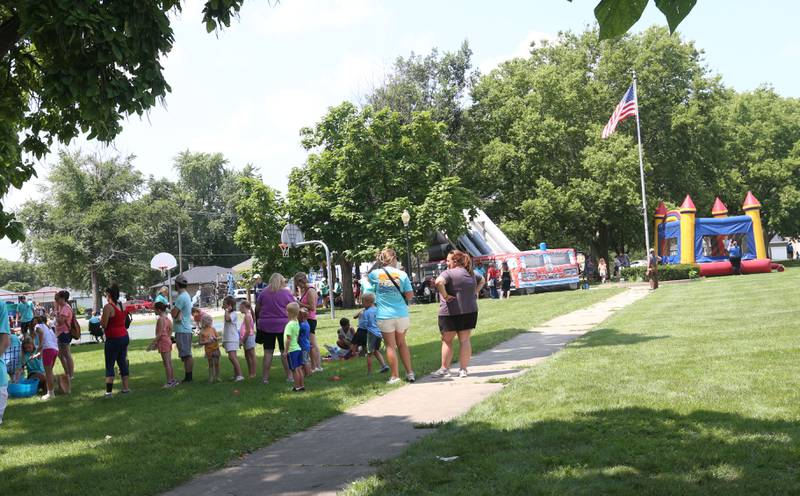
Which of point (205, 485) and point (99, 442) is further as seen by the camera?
point (99, 442)

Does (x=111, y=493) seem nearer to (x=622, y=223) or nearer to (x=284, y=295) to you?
(x=284, y=295)

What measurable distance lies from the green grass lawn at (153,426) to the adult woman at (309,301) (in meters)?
0.33

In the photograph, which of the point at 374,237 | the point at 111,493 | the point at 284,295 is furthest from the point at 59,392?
the point at 374,237

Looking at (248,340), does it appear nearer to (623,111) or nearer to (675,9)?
(675,9)

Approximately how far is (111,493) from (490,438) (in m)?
2.97

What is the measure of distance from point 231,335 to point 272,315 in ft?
4.27

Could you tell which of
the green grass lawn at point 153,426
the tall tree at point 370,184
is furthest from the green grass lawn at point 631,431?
the tall tree at point 370,184

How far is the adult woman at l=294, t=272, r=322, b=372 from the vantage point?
1215 centimetres

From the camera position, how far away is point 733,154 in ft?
185

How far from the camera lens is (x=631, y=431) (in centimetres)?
603

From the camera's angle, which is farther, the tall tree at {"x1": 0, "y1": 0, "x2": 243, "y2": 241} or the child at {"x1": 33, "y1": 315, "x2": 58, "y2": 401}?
the child at {"x1": 33, "y1": 315, "x2": 58, "y2": 401}

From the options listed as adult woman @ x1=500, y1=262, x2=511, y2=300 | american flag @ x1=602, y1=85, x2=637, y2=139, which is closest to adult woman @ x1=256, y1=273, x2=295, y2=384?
american flag @ x1=602, y1=85, x2=637, y2=139

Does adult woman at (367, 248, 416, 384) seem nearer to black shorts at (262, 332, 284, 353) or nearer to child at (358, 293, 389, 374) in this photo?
child at (358, 293, 389, 374)

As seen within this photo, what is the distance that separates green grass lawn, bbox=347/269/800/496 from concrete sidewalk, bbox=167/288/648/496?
0.34 metres
